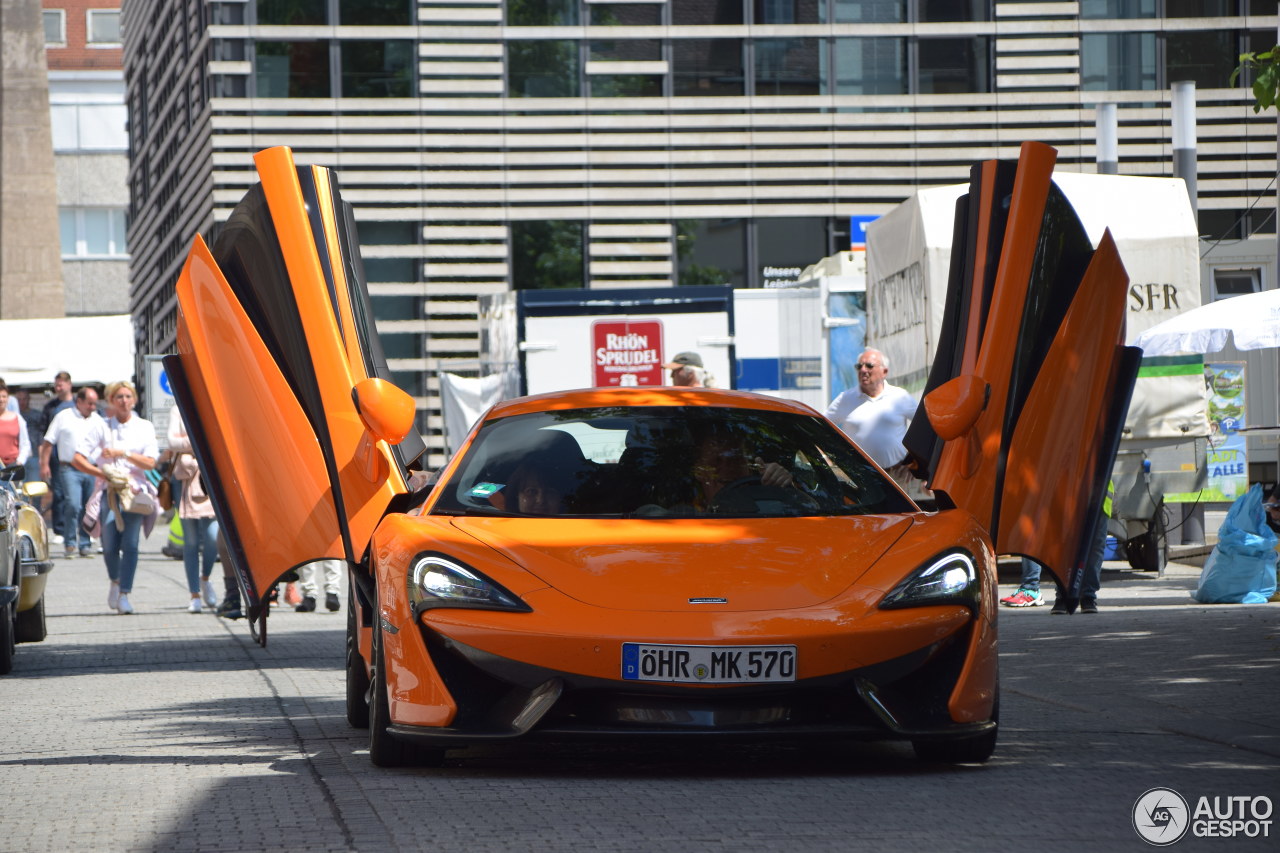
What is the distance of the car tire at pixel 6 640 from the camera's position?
10.3 meters

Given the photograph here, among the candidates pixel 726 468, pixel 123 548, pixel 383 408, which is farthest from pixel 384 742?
pixel 123 548

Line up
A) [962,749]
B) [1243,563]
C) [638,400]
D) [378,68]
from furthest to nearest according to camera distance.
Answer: [378,68] < [1243,563] < [638,400] < [962,749]

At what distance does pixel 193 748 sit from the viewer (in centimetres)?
726

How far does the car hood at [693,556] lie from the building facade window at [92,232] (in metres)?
53.7

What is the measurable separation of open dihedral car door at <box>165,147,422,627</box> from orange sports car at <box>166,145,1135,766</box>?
12 millimetres

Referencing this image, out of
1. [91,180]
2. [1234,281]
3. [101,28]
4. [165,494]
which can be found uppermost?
[101,28]

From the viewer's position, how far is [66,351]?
96.0 ft

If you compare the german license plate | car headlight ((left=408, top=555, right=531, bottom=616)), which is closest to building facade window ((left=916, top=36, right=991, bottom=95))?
car headlight ((left=408, top=555, right=531, bottom=616))

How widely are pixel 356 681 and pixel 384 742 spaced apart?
1065 millimetres

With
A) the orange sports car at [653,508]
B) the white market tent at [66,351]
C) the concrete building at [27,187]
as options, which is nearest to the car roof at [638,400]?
the orange sports car at [653,508]

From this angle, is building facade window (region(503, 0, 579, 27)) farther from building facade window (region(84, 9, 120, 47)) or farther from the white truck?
building facade window (region(84, 9, 120, 47))

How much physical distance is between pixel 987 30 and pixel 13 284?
96.2 ft

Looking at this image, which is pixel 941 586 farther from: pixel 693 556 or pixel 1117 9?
pixel 1117 9

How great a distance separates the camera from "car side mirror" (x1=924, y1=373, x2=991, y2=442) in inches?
283
